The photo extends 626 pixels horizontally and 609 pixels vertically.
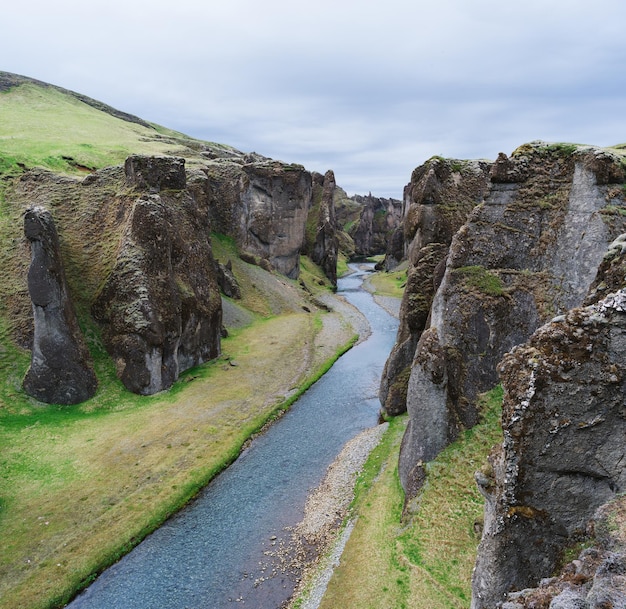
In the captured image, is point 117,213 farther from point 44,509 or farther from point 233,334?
point 44,509

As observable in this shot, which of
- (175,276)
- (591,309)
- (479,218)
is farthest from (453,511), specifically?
(175,276)

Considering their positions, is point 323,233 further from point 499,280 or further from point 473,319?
point 473,319

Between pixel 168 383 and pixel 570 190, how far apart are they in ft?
123

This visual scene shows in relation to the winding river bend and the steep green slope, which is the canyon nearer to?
the steep green slope

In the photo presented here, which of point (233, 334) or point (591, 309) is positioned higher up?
point (591, 309)

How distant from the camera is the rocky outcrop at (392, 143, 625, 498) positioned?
22.4 metres

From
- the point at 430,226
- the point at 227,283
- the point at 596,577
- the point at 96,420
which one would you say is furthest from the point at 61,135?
the point at 596,577

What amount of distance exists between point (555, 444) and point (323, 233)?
118m

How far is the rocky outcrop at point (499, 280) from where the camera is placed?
22406 millimetres

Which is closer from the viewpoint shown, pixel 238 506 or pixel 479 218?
pixel 479 218

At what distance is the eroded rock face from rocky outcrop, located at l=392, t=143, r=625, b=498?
26730 millimetres

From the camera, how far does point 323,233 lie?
128m

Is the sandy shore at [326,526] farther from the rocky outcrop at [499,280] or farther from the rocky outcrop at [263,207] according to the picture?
the rocky outcrop at [263,207]

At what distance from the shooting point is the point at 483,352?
23.8 m
